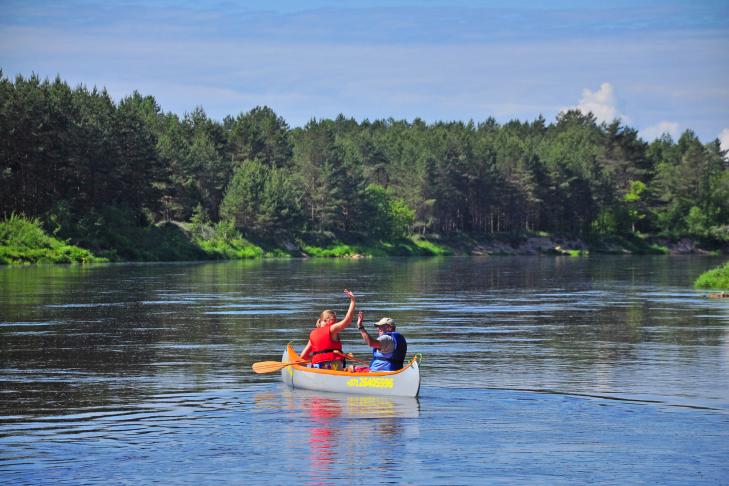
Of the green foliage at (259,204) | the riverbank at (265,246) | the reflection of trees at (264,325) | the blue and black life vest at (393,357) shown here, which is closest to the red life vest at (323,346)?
the blue and black life vest at (393,357)

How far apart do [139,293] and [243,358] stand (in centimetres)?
2870

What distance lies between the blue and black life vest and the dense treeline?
8337cm

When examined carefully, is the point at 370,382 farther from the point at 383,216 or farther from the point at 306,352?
the point at 383,216

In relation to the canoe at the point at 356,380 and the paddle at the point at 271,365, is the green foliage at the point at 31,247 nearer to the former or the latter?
the paddle at the point at 271,365

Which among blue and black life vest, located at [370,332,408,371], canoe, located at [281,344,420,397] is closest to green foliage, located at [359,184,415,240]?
canoe, located at [281,344,420,397]

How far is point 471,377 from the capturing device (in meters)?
28.2

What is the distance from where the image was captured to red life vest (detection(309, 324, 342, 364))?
26.9 m

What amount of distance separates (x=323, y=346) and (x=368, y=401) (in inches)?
107

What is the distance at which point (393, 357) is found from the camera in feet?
83.9

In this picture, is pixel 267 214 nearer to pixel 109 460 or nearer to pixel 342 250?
pixel 342 250

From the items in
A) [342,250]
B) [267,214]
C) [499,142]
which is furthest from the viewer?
[499,142]

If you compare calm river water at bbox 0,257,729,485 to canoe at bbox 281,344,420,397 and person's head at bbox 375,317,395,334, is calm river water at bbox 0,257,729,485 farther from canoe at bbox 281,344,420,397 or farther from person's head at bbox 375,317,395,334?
person's head at bbox 375,317,395,334

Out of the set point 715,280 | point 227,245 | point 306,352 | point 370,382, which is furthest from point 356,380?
point 227,245

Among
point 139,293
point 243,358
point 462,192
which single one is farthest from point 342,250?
point 243,358
